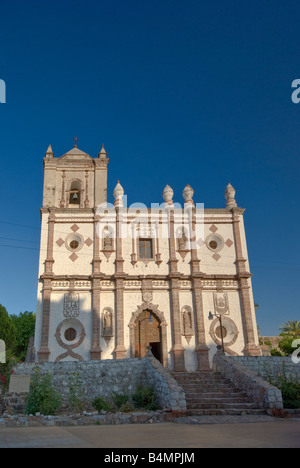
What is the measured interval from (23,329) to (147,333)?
82.2ft

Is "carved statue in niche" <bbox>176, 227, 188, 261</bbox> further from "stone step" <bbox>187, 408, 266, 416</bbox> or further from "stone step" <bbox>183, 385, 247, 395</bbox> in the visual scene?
"stone step" <bbox>187, 408, 266, 416</bbox>

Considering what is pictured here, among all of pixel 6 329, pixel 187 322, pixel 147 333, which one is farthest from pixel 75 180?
pixel 6 329

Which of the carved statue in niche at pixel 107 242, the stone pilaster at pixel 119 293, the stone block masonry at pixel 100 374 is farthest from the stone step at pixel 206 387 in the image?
the carved statue in niche at pixel 107 242

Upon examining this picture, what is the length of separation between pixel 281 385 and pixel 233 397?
221 cm

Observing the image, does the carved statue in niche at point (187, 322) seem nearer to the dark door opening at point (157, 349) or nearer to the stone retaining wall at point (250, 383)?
the dark door opening at point (157, 349)

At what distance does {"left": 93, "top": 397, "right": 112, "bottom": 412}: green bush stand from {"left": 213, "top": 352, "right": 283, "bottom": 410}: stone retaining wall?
470 cm

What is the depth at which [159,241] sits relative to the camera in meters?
23.0

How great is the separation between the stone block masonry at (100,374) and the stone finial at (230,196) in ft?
41.8

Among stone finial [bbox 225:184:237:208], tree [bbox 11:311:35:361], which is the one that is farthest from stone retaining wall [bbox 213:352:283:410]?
tree [bbox 11:311:35:361]

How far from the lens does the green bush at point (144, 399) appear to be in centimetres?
1244

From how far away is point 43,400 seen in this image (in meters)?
11.8
